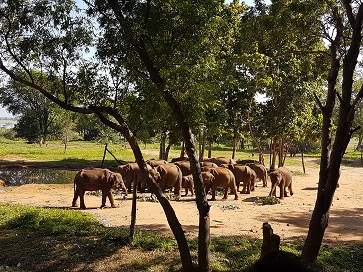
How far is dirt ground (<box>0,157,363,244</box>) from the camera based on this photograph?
1220 centimetres

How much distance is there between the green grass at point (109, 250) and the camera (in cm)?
881

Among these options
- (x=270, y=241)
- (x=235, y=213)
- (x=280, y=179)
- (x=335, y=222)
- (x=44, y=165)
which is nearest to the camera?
(x=270, y=241)

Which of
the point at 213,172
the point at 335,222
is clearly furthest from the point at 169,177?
the point at 335,222

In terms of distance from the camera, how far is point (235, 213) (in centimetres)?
1470

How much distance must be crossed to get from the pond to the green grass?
13.0 metres

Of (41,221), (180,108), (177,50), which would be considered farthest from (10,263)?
(177,50)

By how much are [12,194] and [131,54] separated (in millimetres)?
13466

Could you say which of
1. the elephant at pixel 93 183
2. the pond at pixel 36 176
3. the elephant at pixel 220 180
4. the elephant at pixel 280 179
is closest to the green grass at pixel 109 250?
the elephant at pixel 93 183

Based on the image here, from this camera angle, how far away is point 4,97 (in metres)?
65.2

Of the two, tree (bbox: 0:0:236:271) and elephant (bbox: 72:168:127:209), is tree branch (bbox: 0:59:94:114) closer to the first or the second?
tree (bbox: 0:0:236:271)

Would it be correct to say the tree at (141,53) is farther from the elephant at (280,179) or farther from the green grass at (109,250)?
the elephant at (280,179)

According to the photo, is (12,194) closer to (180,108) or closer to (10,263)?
(10,263)

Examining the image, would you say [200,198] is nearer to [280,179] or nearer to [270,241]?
[270,241]

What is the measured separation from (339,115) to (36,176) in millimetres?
24033
